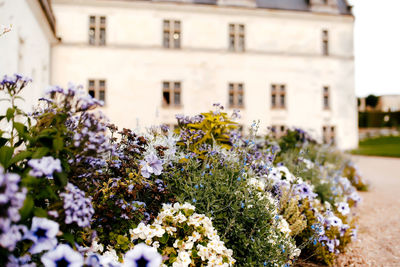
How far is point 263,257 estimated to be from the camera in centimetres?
218

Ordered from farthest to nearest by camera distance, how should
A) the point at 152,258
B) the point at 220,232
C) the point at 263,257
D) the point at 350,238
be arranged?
the point at 350,238 → the point at 220,232 → the point at 263,257 → the point at 152,258

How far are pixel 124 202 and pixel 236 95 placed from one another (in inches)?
609

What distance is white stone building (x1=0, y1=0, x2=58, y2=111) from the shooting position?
21.6 feet

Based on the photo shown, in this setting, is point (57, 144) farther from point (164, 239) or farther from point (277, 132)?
point (277, 132)

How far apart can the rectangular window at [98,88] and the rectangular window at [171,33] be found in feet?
12.0

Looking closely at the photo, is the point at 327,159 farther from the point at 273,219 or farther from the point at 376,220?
the point at 273,219

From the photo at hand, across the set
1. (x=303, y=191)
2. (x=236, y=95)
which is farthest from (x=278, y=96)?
(x=303, y=191)

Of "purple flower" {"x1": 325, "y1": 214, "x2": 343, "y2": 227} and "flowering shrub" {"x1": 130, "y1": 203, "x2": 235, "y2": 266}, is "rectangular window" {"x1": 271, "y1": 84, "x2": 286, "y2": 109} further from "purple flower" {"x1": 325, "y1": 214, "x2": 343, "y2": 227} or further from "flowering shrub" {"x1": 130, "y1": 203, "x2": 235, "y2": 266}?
"flowering shrub" {"x1": 130, "y1": 203, "x2": 235, "y2": 266}

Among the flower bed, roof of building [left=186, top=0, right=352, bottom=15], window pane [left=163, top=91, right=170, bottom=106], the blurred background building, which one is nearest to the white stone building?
the blurred background building

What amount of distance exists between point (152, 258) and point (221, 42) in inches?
646

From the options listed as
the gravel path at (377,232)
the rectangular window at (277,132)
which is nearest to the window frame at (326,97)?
the rectangular window at (277,132)

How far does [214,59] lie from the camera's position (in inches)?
665

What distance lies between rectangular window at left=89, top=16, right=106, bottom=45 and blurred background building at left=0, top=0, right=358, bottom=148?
48 mm

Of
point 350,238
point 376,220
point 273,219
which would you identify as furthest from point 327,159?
point 273,219
